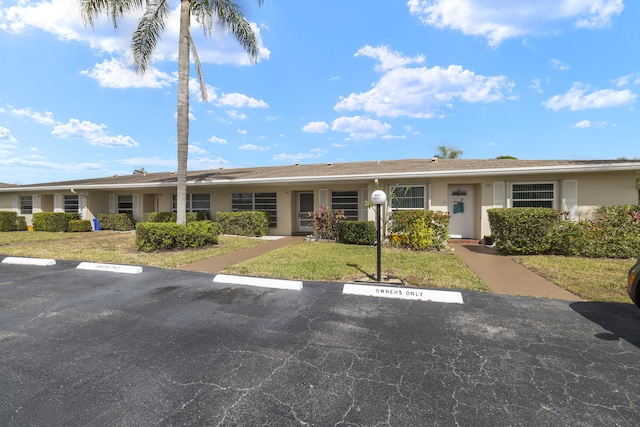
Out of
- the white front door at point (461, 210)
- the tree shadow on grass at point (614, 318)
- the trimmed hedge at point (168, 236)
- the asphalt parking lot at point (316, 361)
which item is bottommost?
the asphalt parking lot at point (316, 361)

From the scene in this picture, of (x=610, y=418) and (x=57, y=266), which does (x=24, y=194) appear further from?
(x=610, y=418)

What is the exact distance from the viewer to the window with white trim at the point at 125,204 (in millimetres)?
17906

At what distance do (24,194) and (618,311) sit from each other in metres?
28.0

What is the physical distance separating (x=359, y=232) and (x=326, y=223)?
167 centimetres

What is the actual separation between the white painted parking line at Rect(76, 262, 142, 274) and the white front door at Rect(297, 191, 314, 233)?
863 cm

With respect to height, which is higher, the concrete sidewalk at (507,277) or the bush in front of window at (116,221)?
the bush in front of window at (116,221)

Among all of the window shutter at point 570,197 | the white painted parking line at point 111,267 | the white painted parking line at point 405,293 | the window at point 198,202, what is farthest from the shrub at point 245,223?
the window shutter at point 570,197

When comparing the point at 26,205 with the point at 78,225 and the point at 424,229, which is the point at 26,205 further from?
the point at 424,229

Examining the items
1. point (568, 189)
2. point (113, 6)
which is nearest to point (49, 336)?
point (113, 6)

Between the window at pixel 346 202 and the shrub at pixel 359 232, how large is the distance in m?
2.45

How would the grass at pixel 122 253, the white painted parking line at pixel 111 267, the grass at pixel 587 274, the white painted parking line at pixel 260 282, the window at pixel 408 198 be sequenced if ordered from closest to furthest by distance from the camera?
the grass at pixel 587 274, the white painted parking line at pixel 260 282, the white painted parking line at pixel 111 267, the grass at pixel 122 253, the window at pixel 408 198

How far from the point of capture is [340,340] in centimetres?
342

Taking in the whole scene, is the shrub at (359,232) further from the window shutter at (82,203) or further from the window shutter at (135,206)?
the window shutter at (82,203)

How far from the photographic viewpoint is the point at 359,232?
1076 cm
